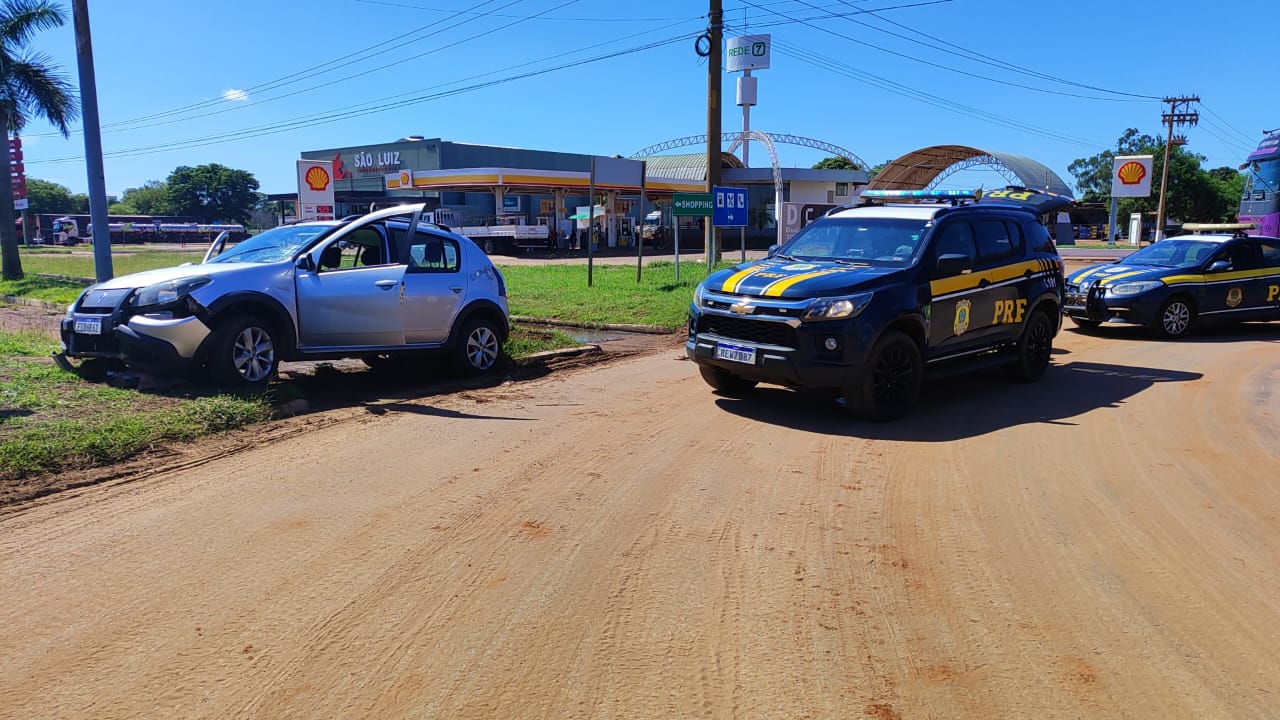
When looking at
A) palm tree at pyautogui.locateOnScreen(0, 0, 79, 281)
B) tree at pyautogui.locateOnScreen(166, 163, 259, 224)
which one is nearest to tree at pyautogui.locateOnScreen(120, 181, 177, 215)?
tree at pyautogui.locateOnScreen(166, 163, 259, 224)

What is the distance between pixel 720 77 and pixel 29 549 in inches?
684

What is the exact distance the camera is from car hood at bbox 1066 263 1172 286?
13727 mm

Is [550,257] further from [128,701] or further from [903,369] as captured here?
[128,701]

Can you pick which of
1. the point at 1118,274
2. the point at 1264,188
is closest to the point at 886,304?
the point at 1118,274

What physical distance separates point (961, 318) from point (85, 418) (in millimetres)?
7602

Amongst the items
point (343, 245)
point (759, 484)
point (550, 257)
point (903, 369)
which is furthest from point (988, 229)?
point (550, 257)

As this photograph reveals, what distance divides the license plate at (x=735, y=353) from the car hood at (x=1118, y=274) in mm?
8854

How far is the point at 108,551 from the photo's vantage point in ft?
14.8

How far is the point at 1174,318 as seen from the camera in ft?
45.1

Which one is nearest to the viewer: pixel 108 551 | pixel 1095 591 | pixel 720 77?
pixel 1095 591

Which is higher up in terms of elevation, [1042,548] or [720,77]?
[720,77]

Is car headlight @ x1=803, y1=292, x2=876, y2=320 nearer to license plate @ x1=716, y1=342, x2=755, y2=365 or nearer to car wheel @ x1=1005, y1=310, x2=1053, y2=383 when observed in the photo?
license plate @ x1=716, y1=342, x2=755, y2=365

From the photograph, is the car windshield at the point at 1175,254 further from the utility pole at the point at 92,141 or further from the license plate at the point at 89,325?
the utility pole at the point at 92,141

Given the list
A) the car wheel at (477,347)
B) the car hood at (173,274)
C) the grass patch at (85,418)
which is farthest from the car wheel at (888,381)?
the car hood at (173,274)
